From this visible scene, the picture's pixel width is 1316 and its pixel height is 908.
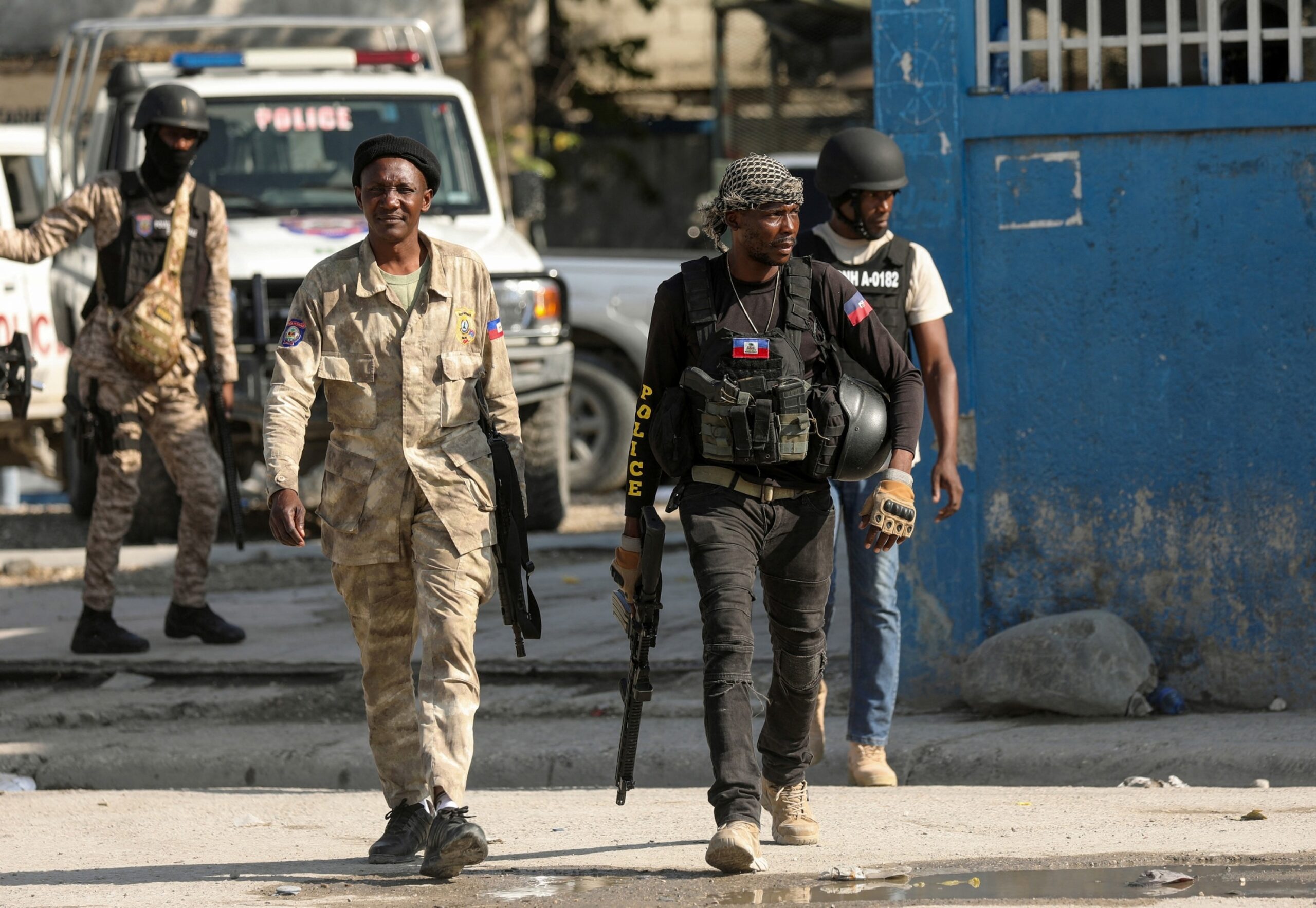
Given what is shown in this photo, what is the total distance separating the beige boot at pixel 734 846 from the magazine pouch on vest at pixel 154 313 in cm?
370

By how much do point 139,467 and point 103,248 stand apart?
2.81ft

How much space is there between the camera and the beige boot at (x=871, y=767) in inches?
223

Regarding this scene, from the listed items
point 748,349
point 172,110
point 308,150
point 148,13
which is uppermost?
point 148,13

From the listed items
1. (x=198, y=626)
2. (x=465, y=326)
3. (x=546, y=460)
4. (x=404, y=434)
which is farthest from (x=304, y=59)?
(x=404, y=434)

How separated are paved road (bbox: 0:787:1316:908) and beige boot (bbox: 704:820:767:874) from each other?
0.05m

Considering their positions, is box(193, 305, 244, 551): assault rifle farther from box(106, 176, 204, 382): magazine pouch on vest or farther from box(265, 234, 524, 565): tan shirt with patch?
box(265, 234, 524, 565): tan shirt with patch

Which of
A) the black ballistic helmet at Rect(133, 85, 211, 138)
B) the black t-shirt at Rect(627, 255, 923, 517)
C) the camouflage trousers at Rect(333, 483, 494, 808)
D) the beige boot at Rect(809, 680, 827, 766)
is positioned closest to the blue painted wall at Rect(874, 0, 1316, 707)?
the beige boot at Rect(809, 680, 827, 766)

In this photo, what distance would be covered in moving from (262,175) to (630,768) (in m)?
5.81

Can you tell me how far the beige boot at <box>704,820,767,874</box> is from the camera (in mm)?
4430

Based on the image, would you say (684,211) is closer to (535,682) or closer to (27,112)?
(27,112)

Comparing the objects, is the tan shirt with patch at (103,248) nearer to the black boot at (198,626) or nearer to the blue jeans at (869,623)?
the black boot at (198,626)

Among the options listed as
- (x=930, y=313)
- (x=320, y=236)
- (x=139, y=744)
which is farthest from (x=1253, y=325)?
(x=320, y=236)

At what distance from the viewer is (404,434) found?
4691mm

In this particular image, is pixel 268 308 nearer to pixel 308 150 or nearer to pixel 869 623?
pixel 308 150
